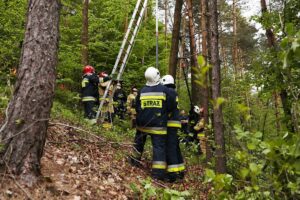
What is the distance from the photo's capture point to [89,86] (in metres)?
10.3

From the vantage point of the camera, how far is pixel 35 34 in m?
4.10

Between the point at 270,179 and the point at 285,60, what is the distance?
29.3 inches

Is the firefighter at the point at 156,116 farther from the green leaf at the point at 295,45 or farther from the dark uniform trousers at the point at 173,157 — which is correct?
the green leaf at the point at 295,45

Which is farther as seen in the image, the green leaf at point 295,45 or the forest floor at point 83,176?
the forest floor at point 83,176

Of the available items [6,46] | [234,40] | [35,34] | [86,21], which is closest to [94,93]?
[6,46]

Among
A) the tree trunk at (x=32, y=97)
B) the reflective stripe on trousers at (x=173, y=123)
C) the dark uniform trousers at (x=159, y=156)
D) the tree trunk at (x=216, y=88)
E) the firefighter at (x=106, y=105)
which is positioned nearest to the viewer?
the tree trunk at (x=32, y=97)

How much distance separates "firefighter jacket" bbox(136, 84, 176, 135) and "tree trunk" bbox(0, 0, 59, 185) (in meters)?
2.56

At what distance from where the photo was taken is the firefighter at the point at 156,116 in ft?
20.7

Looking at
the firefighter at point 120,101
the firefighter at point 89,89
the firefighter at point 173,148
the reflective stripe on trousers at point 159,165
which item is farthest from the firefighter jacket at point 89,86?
the reflective stripe on trousers at point 159,165

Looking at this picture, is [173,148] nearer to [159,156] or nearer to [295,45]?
[159,156]

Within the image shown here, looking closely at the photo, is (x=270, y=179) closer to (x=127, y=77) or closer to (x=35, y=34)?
(x=35, y=34)

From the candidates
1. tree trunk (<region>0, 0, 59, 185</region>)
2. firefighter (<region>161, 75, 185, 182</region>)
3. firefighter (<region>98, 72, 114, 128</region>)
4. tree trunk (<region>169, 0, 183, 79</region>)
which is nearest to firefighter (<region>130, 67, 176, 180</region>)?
firefighter (<region>161, 75, 185, 182</region>)

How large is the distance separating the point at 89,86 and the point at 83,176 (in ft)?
18.5

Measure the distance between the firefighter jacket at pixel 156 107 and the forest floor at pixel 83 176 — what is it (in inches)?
31.4
